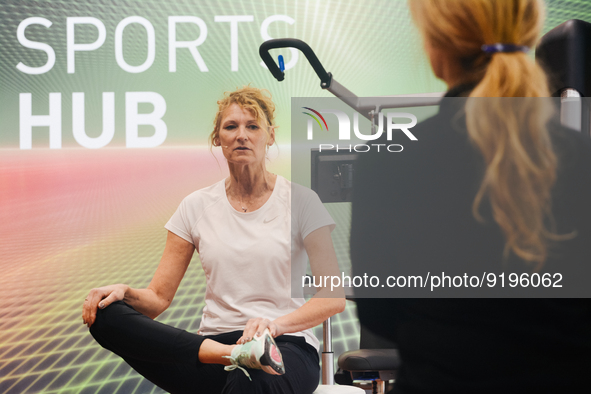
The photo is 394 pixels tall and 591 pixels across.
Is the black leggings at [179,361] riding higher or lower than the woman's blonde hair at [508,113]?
lower

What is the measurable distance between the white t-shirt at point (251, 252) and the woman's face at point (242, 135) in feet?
0.51

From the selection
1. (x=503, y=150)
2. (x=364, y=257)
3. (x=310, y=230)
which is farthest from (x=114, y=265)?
(x=503, y=150)

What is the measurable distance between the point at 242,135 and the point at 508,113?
1111 millimetres

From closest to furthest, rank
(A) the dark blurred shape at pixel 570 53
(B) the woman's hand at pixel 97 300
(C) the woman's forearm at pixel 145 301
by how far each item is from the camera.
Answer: (A) the dark blurred shape at pixel 570 53 → (B) the woman's hand at pixel 97 300 → (C) the woman's forearm at pixel 145 301

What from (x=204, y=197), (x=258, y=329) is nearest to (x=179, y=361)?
(x=258, y=329)

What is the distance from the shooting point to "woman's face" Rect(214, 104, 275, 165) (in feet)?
4.85

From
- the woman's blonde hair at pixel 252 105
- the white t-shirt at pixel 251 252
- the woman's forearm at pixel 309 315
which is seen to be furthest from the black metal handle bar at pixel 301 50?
the woman's forearm at pixel 309 315

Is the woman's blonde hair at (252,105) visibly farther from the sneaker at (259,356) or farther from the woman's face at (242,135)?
the sneaker at (259,356)

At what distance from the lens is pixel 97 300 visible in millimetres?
1164

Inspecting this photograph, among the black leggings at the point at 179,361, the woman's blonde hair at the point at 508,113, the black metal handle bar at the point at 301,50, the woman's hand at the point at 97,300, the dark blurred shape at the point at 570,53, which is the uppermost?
the black metal handle bar at the point at 301,50

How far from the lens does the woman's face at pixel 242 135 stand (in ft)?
4.85

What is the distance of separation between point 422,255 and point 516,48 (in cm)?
21

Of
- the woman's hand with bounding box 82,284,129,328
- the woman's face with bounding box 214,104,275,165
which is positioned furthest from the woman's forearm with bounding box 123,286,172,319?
the woman's face with bounding box 214,104,275,165

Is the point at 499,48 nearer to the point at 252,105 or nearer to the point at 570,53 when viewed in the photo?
the point at 570,53
